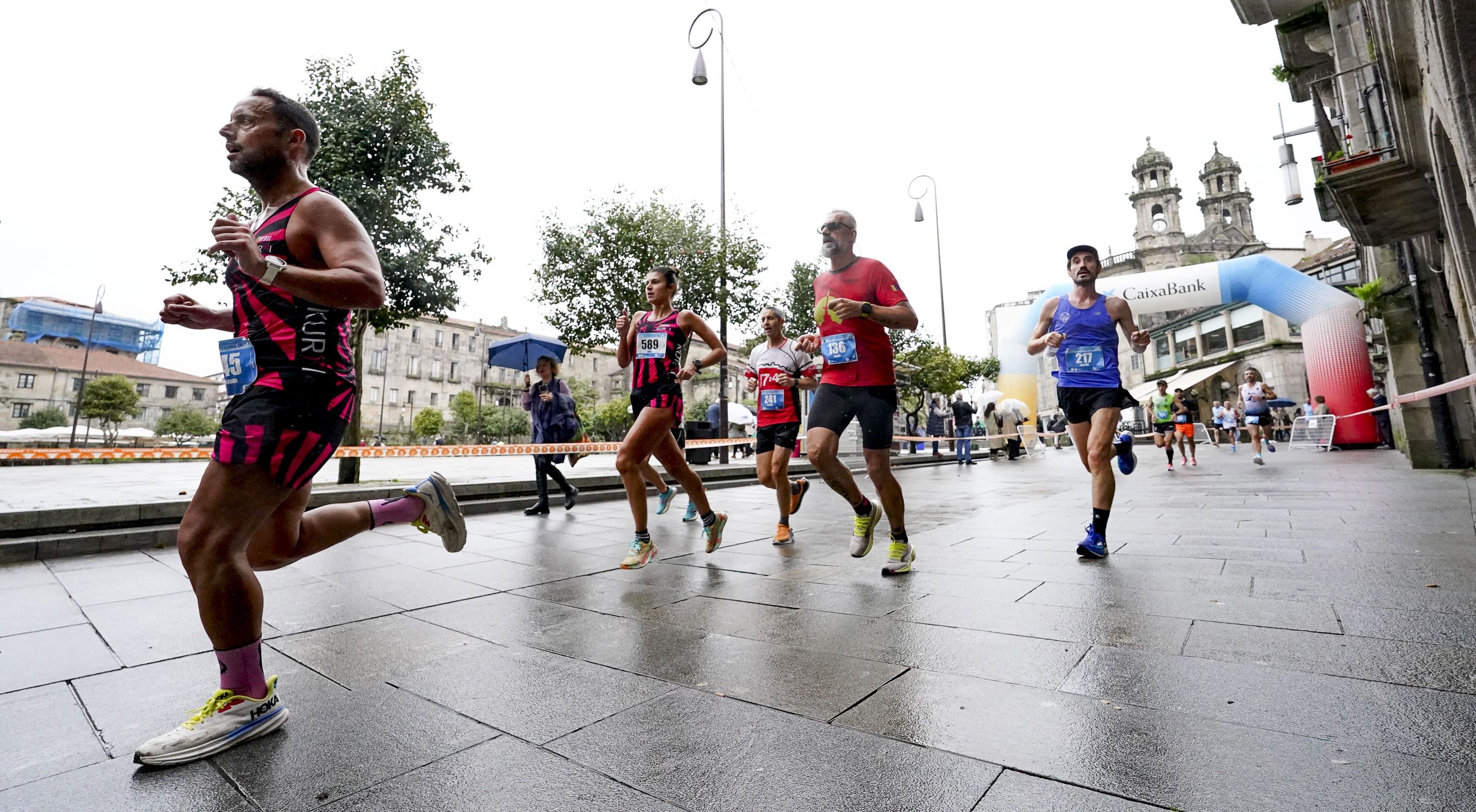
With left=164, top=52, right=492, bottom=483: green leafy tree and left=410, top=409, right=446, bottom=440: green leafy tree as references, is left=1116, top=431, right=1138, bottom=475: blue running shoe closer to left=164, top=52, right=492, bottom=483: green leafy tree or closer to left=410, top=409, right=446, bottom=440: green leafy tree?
left=164, top=52, right=492, bottom=483: green leafy tree

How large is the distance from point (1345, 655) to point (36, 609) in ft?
17.5

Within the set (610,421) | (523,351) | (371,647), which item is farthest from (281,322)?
(610,421)

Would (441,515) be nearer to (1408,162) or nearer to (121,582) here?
(121,582)

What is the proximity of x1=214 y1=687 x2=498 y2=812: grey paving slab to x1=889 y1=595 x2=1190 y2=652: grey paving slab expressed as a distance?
5.76ft

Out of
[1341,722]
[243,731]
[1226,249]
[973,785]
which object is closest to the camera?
[973,785]

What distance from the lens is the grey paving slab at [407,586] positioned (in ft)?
10.9

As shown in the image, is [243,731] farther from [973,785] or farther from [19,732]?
[973,785]

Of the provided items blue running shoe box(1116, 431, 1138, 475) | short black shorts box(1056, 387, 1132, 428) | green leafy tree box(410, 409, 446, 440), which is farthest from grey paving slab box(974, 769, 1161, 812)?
green leafy tree box(410, 409, 446, 440)

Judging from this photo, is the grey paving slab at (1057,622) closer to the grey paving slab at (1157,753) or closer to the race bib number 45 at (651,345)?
the grey paving slab at (1157,753)

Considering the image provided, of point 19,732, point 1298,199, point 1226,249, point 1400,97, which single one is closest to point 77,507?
point 19,732

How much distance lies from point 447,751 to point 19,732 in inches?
48.3

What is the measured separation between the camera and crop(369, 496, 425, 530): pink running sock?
2.38m

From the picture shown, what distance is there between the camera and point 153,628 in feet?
9.36

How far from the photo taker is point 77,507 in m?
5.25
